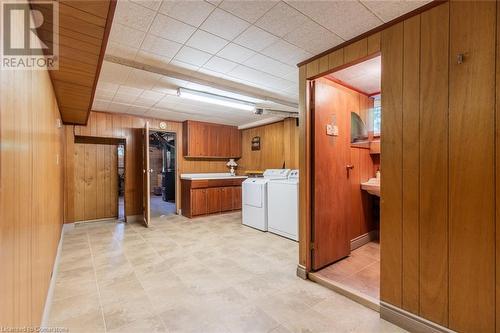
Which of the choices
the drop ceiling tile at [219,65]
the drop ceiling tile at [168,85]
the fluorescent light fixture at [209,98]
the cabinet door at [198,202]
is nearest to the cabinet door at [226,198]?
the cabinet door at [198,202]

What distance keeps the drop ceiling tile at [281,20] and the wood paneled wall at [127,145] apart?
4.40m

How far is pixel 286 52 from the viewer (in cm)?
243

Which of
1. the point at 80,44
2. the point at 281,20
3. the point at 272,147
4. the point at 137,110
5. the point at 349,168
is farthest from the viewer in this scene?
the point at 272,147

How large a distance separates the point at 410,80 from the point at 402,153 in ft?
1.81

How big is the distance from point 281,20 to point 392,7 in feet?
2.65

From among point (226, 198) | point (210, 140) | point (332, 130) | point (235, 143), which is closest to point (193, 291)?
point (332, 130)

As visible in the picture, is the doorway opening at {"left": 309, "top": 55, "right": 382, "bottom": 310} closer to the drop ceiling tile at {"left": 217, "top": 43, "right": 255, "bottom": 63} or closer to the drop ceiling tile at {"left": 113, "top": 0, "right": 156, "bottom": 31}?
the drop ceiling tile at {"left": 217, "top": 43, "right": 255, "bottom": 63}

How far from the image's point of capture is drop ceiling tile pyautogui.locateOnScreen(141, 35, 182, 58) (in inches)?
86.2

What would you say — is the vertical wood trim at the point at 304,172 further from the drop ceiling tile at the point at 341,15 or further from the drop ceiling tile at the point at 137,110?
the drop ceiling tile at the point at 137,110

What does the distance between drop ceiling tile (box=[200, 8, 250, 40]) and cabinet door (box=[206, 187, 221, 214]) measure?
415cm

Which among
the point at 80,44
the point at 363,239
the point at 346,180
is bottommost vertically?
the point at 363,239

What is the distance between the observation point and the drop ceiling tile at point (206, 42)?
211cm

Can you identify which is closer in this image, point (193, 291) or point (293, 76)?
point (193, 291)

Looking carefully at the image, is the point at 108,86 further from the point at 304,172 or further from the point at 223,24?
the point at 304,172
